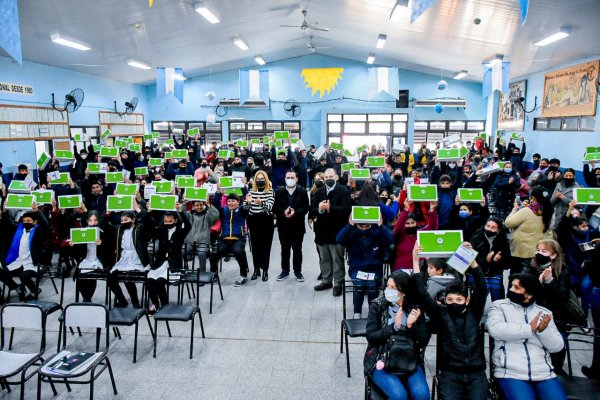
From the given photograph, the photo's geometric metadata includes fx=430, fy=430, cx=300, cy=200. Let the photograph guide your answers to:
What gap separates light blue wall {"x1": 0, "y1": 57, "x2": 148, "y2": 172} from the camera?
11508 mm

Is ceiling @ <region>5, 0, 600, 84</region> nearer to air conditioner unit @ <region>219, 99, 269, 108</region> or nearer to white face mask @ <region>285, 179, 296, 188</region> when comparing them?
air conditioner unit @ <region>219, 99, 269, 108</region>

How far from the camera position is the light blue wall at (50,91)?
1151 centimetres

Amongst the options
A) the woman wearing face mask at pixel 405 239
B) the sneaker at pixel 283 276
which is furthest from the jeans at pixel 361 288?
the sneaker at pixel 283 276

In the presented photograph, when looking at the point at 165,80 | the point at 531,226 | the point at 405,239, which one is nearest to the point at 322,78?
the point at 165,80

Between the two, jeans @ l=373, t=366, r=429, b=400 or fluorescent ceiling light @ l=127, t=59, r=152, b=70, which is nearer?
jeans @ l=373, t=366, r=429, b=400

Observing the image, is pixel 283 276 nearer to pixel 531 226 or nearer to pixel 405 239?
pixel 405 239

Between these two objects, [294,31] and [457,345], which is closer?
[457,345]

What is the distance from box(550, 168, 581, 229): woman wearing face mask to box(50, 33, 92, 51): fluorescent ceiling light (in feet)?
35.4

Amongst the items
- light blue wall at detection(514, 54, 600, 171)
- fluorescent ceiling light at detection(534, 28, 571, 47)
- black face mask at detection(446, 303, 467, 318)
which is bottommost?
black face mask at detection(446, 303, 467, 318)

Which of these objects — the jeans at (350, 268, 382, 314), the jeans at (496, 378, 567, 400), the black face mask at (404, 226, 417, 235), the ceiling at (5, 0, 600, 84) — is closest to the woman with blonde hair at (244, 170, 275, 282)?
the jeans at (350, 268, 382, 314)

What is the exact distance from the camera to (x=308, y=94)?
20188mm

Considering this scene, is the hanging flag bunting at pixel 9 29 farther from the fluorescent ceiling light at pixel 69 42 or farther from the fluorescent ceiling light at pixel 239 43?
the fluorescent ceiling light at pixel 239 43

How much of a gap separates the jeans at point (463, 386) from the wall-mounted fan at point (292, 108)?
17.7 metres

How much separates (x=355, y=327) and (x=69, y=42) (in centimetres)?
1043
